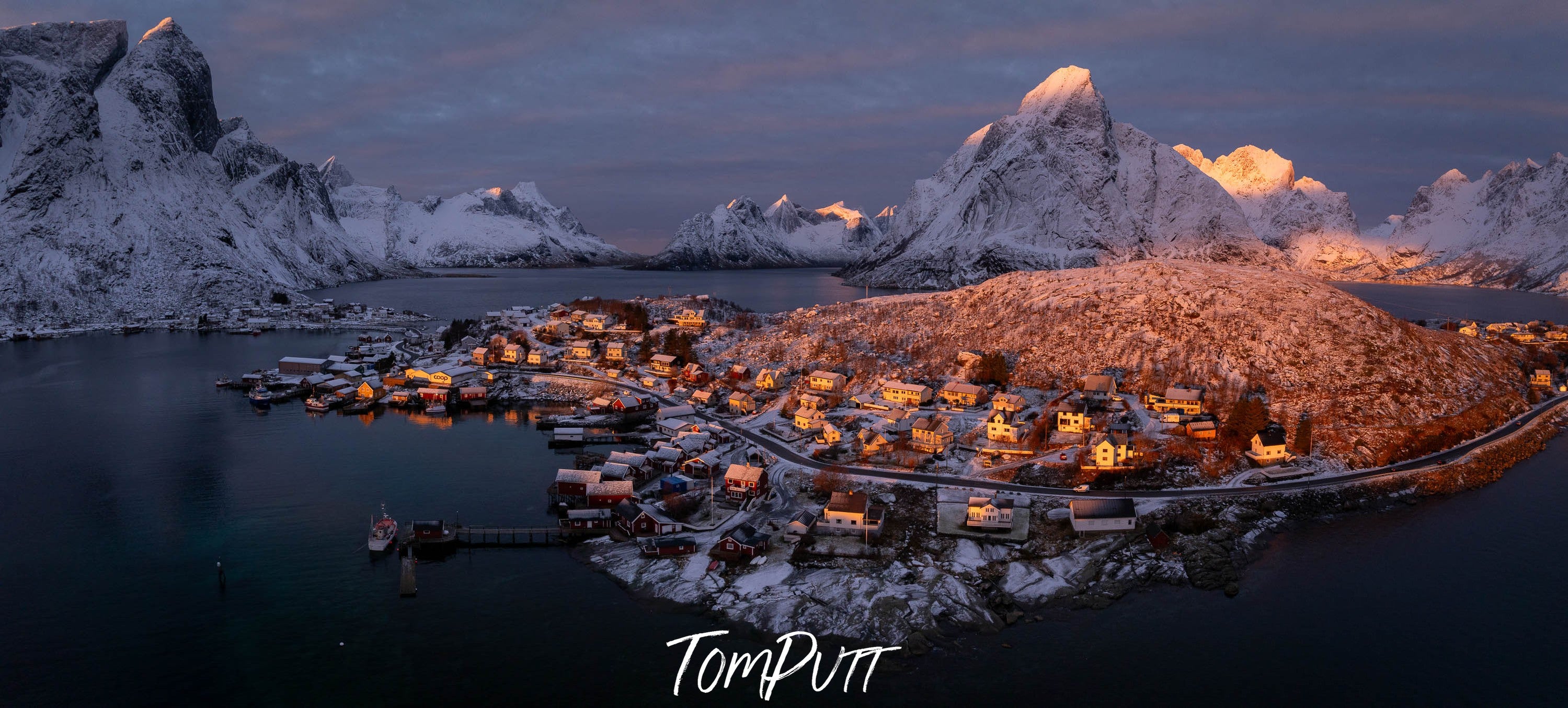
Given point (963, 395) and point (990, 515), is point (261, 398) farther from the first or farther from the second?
point (990, 515)

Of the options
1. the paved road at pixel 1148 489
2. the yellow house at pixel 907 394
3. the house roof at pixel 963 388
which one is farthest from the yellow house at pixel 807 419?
the house roof at pixel 963 388

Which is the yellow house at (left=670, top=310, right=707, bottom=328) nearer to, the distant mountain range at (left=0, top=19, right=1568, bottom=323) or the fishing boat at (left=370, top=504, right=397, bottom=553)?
the fishing boat at (left=370, top=504, right=397, bottom=553)

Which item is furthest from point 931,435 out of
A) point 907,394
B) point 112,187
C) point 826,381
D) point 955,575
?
point 112,187

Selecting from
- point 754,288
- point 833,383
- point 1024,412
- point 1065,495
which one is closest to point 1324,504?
point 1065,495

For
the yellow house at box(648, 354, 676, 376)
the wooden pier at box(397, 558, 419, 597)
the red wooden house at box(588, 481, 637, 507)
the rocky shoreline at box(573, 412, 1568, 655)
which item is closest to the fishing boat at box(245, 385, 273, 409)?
the yellow house at box(648, 354, 676, 376)

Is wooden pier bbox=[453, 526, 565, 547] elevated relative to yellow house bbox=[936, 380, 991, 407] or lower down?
lower down

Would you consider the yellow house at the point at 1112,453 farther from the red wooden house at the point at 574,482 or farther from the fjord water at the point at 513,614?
the red wooden house at the point at 574,482
